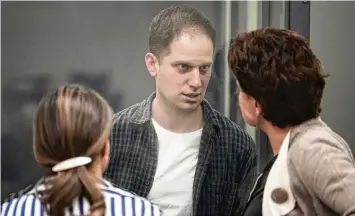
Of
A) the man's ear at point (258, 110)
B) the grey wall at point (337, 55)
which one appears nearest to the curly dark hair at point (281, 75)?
the man's ear at point (258, 110)

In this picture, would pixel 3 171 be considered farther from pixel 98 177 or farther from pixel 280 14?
pixel 280 14

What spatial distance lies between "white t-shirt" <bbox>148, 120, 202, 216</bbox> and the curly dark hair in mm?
319

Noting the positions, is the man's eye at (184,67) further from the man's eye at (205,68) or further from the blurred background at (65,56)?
the blurred background at (65,56)

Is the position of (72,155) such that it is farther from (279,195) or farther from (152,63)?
(152,63)

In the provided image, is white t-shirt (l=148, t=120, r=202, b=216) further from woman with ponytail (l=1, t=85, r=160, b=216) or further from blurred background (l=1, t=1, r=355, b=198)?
woman with ponytail (l=1, t=85, r=160, b=216)

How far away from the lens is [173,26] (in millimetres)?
1602

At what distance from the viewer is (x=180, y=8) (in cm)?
165

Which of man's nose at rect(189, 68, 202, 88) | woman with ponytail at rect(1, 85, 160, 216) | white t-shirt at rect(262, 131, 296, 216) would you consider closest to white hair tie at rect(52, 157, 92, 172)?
woman with ponytail at rect(1, 85, 160, 216)

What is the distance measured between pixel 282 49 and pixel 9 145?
2.82ft

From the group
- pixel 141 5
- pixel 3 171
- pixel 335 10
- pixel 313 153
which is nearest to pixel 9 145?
pixel 3 171

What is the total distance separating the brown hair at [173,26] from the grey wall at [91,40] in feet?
0.20

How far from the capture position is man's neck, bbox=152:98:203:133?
64.9 inches

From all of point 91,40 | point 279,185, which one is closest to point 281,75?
point 279,185

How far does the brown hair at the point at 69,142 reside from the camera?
109 centimetres
